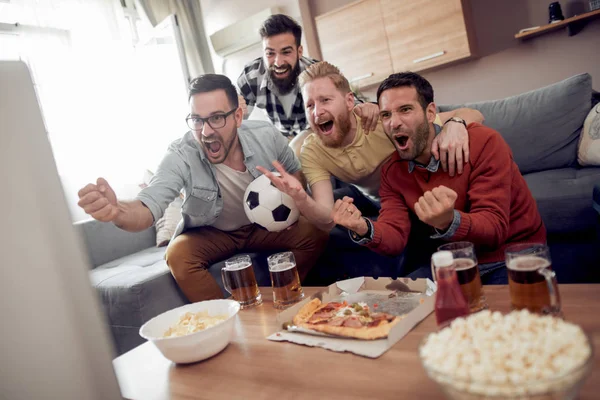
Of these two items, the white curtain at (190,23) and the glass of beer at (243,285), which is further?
the white curtain at (190,23)

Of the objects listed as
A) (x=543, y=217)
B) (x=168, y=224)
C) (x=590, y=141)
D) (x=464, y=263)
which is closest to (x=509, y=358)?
(x=464, y=263)

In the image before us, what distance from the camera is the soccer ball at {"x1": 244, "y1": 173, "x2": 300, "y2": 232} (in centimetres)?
184

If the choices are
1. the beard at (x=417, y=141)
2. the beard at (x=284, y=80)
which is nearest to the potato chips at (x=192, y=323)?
the beard at (x=417, y=141)

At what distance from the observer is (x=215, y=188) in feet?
6.47

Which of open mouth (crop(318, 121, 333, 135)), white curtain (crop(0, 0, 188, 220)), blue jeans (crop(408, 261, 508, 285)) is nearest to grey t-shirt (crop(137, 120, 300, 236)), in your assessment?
open mouth (crop(318, 121, 333, 135))

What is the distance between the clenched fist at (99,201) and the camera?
54.7 inches

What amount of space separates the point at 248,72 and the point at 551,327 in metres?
2.42

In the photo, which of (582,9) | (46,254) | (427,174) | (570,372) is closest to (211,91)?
(427,174)

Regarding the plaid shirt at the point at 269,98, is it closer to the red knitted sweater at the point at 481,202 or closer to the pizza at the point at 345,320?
the red knitted sweater at the point at 481,202

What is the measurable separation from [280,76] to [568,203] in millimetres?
1502

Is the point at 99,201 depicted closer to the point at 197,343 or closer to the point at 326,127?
the point at 197,343

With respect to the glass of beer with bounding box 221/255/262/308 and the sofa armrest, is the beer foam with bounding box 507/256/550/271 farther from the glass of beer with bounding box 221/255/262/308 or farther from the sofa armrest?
the sofa armrest

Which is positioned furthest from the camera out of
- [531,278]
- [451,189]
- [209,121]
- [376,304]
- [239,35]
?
[239,35]

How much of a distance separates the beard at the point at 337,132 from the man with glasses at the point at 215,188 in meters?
0.21
